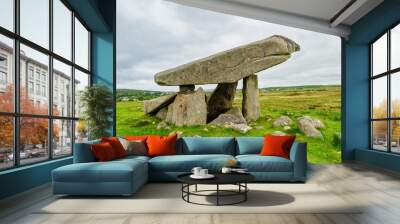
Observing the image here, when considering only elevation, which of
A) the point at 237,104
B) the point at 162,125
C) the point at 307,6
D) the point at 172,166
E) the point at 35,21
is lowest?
the point at 172,166

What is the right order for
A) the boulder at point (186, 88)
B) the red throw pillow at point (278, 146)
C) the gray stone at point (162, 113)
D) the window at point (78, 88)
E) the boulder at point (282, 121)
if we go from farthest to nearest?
the boulder at point (282, 121) → the gray stone at point (162, 113) → the boulder at point (186, 88) → the window at point (78, 88) → the red throw pillow at point (278, 146)

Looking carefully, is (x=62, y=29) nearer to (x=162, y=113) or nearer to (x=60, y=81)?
(x=60, y=81)

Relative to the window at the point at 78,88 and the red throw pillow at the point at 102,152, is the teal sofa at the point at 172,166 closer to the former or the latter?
the red throw pillow at the point at 102,152

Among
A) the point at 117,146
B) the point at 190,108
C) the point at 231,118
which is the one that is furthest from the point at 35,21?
the point at 231,118

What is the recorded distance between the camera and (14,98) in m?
5.03

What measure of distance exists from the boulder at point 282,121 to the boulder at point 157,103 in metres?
3.55

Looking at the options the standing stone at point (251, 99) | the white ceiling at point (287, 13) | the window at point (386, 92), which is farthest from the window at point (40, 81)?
the window at point (386, 92)

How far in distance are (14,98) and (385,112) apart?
24.2ft

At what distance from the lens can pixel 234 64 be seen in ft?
37.4

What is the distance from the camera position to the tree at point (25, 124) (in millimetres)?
4797

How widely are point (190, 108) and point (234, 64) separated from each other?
1.88 m

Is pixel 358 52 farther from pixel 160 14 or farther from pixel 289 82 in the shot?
pixel 160 14

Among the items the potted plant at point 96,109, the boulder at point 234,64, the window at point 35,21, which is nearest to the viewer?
the window at point 35,21

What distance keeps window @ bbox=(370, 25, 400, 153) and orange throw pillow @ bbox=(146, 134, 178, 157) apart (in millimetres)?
4605
